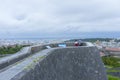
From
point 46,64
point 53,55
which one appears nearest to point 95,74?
point 53,55

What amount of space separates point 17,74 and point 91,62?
6168 millimetres

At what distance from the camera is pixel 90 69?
1124 cm

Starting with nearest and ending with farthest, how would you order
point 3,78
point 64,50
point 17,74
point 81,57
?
point 3,78, point 17,74, point 64,50, point 81,57

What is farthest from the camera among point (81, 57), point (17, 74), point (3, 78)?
point (81, 57)

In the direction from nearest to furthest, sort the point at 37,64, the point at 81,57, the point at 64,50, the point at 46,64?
1. the point at 37,64
2. the point at 46,64
3. the point at 64,50
4. the point at 81,57

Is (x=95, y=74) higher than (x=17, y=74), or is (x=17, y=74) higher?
(x=17, y=74)

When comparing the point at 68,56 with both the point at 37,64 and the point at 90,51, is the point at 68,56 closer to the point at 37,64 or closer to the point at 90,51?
the point at 90,51

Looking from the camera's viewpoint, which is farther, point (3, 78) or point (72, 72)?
point (72, 72)

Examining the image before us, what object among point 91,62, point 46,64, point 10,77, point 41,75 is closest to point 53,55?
point 46,64

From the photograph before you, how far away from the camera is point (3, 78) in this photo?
5.12 meters

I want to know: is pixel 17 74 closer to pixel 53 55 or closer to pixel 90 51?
pixel 53 55

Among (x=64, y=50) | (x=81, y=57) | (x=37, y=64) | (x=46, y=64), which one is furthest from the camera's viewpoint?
(x=81, y=57)

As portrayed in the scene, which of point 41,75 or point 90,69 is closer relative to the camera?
point 41,75

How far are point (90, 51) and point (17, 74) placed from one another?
20.2ft
